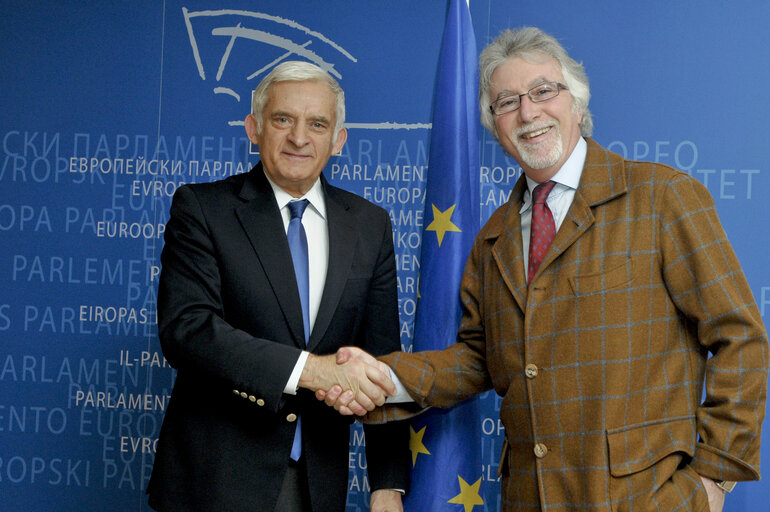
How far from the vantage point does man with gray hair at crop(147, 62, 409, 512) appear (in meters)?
1.95

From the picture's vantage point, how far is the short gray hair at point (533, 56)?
2.05m

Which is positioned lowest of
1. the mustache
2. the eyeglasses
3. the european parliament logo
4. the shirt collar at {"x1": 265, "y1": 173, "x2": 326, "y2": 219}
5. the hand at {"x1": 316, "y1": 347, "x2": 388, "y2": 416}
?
the hand at {"x1": 316, "y1": 347, "x2": 388, "y2": 416}

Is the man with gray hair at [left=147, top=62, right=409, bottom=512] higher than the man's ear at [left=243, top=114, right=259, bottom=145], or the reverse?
the man's ear at [left=243, top=114, right=259, bottom=145]

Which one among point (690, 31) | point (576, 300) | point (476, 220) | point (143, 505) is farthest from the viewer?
point (143, 505)

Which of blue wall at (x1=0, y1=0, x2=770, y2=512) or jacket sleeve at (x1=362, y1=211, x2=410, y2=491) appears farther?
blue wall at (x1=0, y1=0, x2=770, y2=512)

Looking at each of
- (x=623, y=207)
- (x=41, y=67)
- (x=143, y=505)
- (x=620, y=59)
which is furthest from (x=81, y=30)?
(x=623, y=207)

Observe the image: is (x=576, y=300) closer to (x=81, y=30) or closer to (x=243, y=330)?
(x=243, y=330)

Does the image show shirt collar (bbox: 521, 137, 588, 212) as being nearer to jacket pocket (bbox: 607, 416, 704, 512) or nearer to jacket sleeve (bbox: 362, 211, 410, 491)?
jacket sleeve (bbox: 362, 211, 410, 491)

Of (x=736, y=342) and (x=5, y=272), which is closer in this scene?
(x=736, y=342)

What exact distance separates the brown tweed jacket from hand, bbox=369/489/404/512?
47 centimetres

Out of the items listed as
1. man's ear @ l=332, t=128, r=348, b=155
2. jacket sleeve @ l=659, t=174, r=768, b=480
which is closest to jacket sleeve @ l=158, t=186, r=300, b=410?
man's ear @ l=332, t=128, r=348, b=155

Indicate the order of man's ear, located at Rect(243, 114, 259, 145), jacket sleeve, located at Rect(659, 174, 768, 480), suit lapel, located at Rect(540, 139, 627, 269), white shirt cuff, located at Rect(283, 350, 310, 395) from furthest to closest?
1. man's ear, located at Rect(243, 114, 259, 145)
2. white shirt cuff, located at Rect(283, 350, 310, 395)
3. suit lapel, located at Rect(540, 139, 627, 269)
4. jacket sleeve, located at Rect(659, 174, 768, 480)

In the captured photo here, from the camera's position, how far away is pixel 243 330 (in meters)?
2.04

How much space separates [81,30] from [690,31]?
272 centimetres
